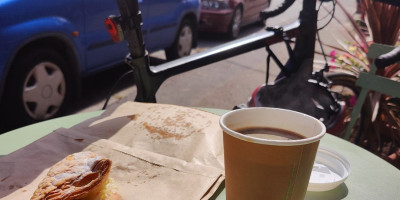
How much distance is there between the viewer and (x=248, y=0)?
8477 millimetres

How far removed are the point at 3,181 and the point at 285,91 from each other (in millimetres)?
1459

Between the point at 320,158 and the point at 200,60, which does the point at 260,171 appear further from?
the point at 200,60

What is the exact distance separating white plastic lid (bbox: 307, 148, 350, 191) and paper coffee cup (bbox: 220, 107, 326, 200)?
28 cm

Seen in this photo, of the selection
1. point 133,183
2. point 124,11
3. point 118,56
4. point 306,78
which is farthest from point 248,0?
point 133,183

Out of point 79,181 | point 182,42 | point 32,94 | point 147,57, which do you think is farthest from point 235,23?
point 79,181

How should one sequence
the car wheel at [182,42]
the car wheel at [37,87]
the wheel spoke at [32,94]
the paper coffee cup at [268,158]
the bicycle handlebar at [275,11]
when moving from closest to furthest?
the paper coffee cup at [268,158]
the bicycle handlebar at [275,11]
the car wheel at [37,87]
the wheel spoke at [32,94]
the car wheel at [182,42]

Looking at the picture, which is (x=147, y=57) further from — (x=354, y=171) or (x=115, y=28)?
(x=354, y=171)

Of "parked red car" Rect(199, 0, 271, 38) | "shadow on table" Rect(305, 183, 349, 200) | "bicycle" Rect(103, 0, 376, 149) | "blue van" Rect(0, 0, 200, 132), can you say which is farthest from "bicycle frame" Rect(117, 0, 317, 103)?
"parked red car" Rect(199, 0, 271, 38)

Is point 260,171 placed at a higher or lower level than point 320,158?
higher

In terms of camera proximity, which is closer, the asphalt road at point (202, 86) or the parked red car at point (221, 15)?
the asphalt road at point (202, 86)

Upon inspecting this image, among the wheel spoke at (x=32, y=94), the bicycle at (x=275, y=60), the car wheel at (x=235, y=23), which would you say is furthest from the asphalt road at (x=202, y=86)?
the bicycle at (x=275, y=60)

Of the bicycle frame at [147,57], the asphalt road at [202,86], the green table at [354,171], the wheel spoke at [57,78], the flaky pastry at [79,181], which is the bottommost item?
the asphalt road at [202,86]

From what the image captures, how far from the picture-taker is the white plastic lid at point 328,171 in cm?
100

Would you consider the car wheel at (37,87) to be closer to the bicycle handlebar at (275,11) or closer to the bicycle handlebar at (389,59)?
the bicycle handlebar at (275,11)
